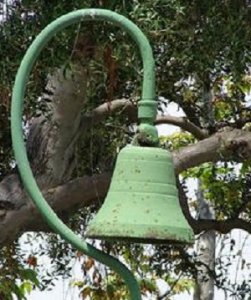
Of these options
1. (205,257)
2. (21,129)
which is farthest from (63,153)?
(21,129)

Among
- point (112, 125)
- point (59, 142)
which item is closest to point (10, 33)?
point (59, 142)

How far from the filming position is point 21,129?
307 cm

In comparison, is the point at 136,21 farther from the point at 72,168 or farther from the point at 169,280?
the point at 169,280

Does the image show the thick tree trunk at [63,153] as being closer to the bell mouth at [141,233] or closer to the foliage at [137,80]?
the foliage at [137,80]

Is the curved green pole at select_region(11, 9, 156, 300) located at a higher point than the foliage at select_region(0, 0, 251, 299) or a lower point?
lower

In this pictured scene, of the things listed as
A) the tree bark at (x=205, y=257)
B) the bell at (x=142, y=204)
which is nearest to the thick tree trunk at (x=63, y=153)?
the tree bark at (x=205, y=257)

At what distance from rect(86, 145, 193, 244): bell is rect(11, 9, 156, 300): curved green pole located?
7cm

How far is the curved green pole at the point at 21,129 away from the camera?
2.97 m

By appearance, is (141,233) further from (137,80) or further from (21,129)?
(137,80)

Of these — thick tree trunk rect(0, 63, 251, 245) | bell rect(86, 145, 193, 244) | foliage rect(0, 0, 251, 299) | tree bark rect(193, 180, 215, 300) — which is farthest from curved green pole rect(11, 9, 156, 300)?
tree bark rect(193, 180, 215, 300)

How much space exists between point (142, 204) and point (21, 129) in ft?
1.49

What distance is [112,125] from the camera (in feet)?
21.1

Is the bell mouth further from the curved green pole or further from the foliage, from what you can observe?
the foliage

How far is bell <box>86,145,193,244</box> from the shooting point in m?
2.85
